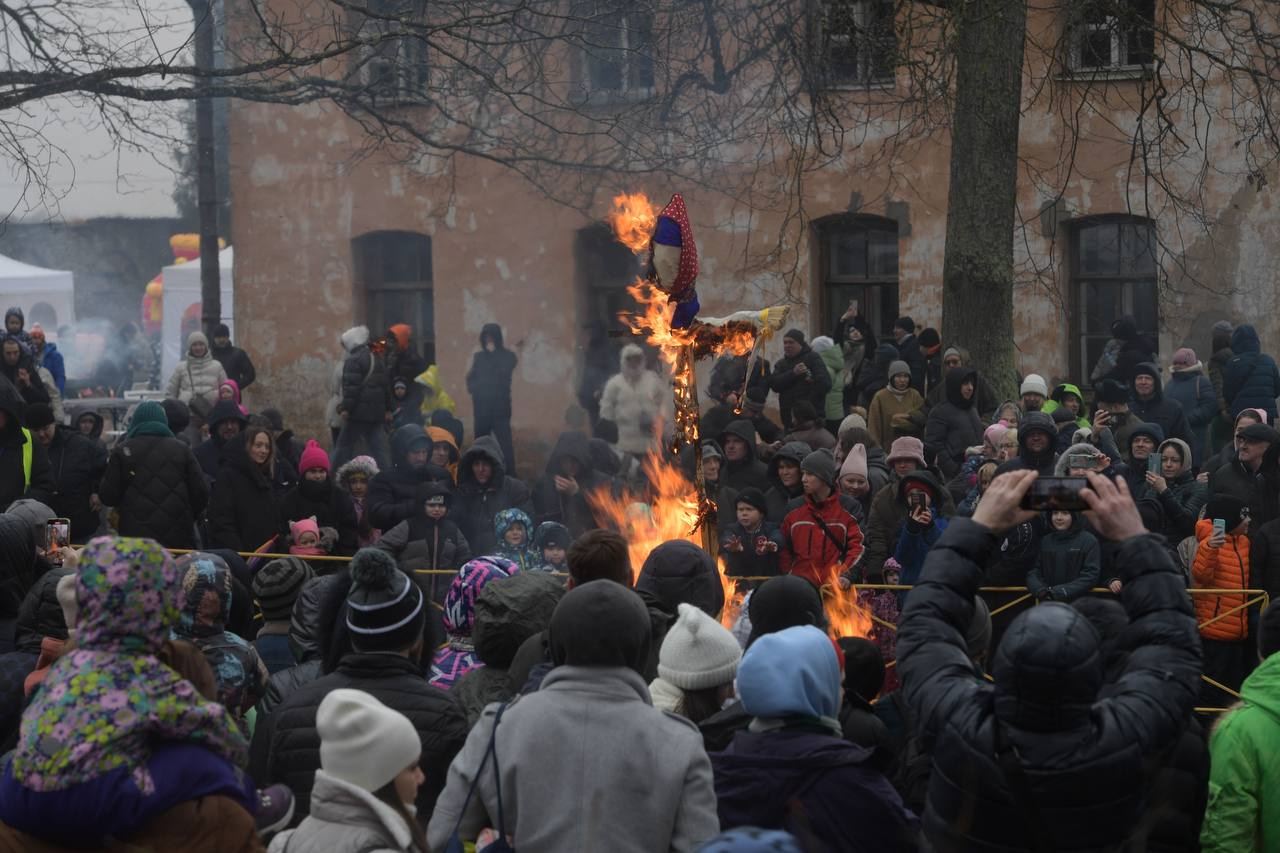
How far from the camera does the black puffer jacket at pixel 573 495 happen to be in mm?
13117

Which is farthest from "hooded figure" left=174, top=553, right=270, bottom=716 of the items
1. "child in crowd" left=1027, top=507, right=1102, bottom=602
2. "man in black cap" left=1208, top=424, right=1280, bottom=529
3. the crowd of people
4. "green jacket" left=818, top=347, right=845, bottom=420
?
"green jacket" left=818, top=347, right=845, bottom=420

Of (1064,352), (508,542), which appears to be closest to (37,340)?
(508,542)

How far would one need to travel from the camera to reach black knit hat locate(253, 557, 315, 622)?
676cm

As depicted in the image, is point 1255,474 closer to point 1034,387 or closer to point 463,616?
point 1034,387

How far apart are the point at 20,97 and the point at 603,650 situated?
9464mm

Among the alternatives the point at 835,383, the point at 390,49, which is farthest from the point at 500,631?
the point at 390,49

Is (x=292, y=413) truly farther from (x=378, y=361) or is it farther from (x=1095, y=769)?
(x=1095, y=769)

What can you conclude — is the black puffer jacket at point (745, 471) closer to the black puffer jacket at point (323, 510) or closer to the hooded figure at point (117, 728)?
the black puffer jacket at point (323, 510)

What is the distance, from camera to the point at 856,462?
11.7 metres

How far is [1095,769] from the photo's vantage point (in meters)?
3.66

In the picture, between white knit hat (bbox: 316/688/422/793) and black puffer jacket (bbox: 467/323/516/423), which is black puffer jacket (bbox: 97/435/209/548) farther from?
white knit hat (bbox: 316/688/422/793)

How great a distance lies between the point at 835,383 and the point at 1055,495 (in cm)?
1247

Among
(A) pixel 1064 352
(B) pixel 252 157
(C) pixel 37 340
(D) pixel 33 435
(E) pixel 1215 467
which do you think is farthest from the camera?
(B) pixel 252 157

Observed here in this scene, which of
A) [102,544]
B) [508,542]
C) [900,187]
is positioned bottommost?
[508,542]
